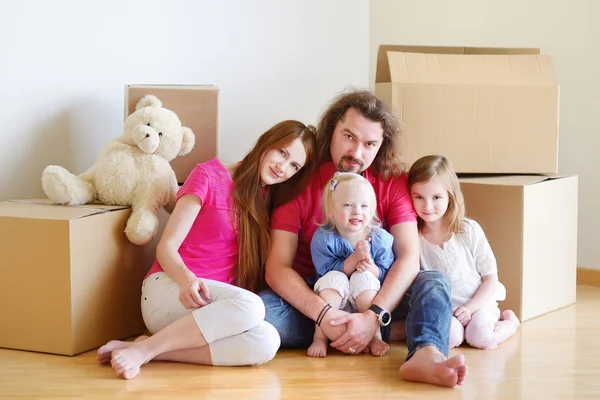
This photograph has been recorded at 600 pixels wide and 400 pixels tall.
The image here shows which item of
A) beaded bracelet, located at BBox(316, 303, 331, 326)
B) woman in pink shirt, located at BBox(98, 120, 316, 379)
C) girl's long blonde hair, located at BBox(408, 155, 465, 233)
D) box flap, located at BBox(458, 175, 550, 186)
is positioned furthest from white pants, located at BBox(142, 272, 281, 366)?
box flap, located at BBox(458, 175, 550, 186)

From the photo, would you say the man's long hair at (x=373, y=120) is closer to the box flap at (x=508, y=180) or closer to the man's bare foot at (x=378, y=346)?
the box flap at (x=508, y=180)

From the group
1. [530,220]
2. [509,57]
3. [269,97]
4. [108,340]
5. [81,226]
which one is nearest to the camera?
[81,226]

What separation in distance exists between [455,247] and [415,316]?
1.03 feet

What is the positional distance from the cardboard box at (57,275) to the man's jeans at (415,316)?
1.23 ft

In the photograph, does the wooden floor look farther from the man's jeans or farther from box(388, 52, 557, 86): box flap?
box(388, 52, 557, 86): box flap

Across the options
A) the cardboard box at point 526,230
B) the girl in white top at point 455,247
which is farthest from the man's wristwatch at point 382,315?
the cardboard box at point 526,230

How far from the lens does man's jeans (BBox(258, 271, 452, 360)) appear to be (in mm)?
1748

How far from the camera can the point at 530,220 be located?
2.16m

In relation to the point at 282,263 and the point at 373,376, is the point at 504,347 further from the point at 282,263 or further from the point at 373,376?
the point at 282,263

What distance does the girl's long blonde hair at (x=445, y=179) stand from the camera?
6.56ft

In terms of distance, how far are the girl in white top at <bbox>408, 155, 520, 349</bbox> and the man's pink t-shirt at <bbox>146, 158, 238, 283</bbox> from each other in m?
0.46

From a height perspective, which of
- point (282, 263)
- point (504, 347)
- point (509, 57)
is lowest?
point (504, 347)

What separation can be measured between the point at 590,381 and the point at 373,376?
0.44 metres

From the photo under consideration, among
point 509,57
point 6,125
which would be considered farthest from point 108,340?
Answer: point 509,57
